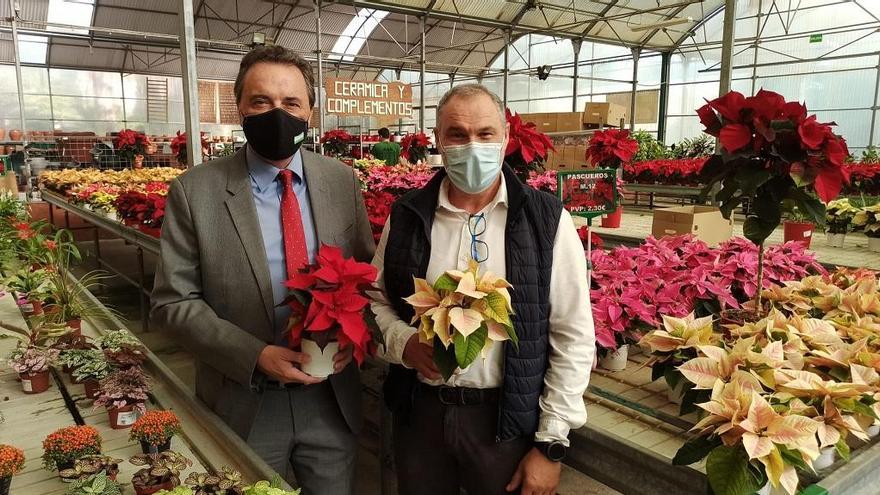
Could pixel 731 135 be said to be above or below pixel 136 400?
above

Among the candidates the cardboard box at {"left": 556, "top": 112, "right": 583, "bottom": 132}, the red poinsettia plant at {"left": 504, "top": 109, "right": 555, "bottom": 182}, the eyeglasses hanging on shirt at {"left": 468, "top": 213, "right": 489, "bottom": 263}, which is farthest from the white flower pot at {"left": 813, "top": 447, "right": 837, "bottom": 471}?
the cardboard box at {"left": 556, "top": 112, "right": 583, "bottom": 132}

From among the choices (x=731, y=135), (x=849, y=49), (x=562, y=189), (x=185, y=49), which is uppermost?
(x=849, y=49)

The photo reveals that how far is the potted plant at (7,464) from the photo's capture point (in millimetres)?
1265

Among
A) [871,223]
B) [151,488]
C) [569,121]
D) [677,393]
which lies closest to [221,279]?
[151,488]

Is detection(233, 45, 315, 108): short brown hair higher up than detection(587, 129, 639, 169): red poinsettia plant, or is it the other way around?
detection(233, 45, 315, 108): short brown hair

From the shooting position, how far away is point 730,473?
1.11 m

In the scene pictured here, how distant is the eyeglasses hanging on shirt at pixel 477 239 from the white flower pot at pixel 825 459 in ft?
2.70

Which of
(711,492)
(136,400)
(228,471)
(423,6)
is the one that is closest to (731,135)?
(711,492)

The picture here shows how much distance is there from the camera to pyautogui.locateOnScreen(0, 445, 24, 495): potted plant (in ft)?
4.15

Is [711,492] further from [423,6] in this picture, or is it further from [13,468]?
[423,6]

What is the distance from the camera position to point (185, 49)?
3.02 m

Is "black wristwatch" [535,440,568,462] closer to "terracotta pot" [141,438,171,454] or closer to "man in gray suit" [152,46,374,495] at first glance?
"man in gray suit" [152,46,374,495]

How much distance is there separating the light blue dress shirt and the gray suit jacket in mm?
24

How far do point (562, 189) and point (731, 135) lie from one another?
52 centimetres
